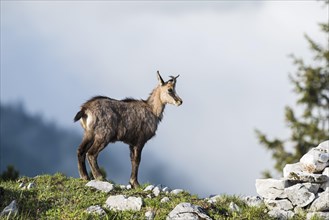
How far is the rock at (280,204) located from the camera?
1198 centimetres

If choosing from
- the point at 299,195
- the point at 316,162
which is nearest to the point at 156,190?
the point at 299,195

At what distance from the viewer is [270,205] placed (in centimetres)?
1209

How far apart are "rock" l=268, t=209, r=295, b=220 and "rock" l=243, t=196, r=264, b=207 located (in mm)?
470

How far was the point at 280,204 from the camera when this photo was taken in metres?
12.0

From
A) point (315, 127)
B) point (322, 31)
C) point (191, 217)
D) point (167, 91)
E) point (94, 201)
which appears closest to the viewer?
point (191, 217)

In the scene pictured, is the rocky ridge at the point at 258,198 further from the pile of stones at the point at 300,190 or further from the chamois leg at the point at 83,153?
the chamois leg at the point at 83,153

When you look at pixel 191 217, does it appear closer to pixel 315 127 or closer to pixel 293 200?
pixel 293 200

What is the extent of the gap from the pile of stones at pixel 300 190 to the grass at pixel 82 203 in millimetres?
290

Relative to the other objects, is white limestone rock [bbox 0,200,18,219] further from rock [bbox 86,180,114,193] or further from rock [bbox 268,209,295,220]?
rock [bbox 268,209,295,220]

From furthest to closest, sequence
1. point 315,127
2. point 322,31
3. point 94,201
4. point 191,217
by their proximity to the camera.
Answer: point 322,31 → point 315,127 → point 94,201 → point 191,217

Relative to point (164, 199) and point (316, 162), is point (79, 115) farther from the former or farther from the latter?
point (316, 162)

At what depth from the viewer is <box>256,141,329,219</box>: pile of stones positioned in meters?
11.9

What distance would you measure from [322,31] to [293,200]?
1807 cm

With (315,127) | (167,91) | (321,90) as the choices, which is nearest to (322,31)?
(321,90)
